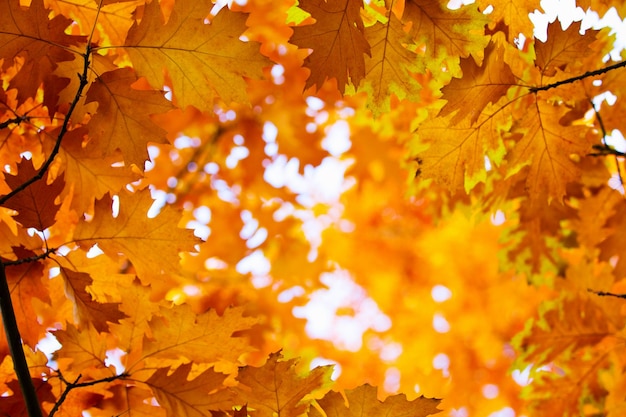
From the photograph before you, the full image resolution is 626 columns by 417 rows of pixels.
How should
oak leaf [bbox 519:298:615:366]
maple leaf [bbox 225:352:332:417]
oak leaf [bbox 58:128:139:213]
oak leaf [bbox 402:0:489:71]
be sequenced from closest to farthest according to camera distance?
1. maple leaf [bbox 225:352:332:417]
2. oak leaf [bbox 402:0:489:71]
3. oak leaf [bbox 58:128:139:213]
4. oak leaf [bbox 519:298:615:366]

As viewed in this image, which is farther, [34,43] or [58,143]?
[34,43]

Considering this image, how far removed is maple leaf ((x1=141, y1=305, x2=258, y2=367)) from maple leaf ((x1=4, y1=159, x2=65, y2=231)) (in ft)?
1.00

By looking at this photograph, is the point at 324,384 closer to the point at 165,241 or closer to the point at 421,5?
the point at 165,241

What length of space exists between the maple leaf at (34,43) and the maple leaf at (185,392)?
0.62m

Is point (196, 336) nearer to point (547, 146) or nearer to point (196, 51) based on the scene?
point (196, 51)

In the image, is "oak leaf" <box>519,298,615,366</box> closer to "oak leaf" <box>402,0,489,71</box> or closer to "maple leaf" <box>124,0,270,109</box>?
"oak leaf" <box>402,0,489,71</box>

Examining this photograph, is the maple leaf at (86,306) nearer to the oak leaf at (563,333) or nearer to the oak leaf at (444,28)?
the oak leaf at (444,28)

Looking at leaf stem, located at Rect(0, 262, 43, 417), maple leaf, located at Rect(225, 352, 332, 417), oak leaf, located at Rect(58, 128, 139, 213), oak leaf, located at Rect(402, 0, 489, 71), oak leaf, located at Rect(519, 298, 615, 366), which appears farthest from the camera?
oak leaf, located at Rect(519, 298, 615, 366)

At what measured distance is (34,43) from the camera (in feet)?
3.80

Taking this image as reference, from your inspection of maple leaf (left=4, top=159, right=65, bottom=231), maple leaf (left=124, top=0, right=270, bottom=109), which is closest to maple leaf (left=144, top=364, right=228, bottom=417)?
maple leaf (left=4, top=159, right=65, bottom=231)

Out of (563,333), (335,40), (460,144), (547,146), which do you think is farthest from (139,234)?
(563,333)

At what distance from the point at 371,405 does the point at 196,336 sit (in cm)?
41

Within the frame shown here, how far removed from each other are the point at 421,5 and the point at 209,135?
2473 mm

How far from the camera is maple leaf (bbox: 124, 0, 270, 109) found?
1.15 m
